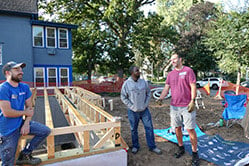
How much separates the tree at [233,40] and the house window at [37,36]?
475 inches

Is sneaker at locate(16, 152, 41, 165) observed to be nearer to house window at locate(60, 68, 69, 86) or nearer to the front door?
the front door

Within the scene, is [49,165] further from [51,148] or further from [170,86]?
[170,86]

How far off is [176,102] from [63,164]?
7.13ft

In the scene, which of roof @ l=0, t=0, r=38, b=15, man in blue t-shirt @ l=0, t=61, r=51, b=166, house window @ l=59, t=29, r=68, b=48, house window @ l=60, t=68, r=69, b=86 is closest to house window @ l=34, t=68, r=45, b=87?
house window @ l=60, t=68, r=69, b=86

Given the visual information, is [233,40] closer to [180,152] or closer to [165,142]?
[165,142]

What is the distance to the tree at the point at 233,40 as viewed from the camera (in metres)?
9.06

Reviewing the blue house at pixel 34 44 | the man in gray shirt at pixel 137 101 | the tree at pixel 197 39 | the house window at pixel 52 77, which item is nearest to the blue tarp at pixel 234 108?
the man in gray shirt at pixel 137 101

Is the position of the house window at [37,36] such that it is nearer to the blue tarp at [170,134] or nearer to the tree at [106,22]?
the tree at [106,22]

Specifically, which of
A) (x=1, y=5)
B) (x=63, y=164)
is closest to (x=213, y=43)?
(x=63, y=164)

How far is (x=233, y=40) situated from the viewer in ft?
30.4

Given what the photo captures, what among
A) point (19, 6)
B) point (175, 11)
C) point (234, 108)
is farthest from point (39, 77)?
point (175, 11)

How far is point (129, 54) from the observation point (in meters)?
20.2

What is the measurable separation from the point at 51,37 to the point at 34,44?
1.35 m

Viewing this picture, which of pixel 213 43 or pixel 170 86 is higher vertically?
pixel 213 43
